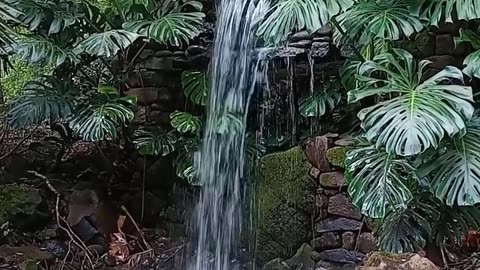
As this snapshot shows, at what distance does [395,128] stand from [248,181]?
1743 mm

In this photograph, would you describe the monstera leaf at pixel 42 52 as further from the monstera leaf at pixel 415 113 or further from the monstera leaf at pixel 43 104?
the monstera leaf at pixel 415 113

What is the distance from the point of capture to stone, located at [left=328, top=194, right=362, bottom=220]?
3416mm

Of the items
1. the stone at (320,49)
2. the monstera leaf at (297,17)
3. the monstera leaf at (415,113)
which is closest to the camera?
the monstera leaf at (415,113)

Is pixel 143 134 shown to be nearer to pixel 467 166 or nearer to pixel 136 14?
pixel 136 14

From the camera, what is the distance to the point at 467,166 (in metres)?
2.31

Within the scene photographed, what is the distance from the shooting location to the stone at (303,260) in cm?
343

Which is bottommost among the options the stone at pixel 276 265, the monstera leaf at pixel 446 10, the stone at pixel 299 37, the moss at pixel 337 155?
the stone at pixel 276 265

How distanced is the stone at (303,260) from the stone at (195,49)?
1654 millimetres

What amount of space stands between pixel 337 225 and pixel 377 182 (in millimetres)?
969

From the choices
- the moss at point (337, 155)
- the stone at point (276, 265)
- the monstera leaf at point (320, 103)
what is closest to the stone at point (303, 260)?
the stone at point (276, 265)

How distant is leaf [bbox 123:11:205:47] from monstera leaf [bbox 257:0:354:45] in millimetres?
833

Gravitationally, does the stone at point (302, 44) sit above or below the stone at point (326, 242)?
above

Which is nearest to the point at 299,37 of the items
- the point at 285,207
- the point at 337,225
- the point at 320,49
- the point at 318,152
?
the point at 320,49

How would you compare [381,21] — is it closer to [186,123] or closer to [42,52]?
[186,123]
